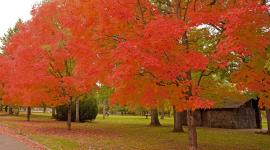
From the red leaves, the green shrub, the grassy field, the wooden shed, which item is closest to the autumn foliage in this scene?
the red leaves

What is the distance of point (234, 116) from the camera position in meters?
41.4

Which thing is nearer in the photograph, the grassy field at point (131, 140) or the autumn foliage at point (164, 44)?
the autumn foliage at point (164, 44)

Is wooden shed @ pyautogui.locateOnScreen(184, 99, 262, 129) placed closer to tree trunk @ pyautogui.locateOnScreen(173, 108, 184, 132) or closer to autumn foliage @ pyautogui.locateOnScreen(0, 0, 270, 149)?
tree trunk @ pyautogui.locateOnScreen(173, 108, 184, 132)

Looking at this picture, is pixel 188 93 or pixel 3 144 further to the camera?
pixel 3 144

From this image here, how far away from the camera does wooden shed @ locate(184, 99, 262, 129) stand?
4125 cm

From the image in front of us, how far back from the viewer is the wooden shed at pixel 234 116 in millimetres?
41250

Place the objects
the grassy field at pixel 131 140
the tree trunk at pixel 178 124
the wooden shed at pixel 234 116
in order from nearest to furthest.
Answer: the grassy field at pixel 131 140
the tree trunk at pixel 178 124
the wooden shed at pixel 234 116

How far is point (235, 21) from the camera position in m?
11.0

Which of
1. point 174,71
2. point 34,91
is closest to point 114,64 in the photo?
point 174,71

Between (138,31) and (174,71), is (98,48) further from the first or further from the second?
(174,71)

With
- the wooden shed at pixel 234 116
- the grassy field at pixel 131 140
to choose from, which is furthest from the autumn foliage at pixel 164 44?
the wooden shed at pixel 234 116

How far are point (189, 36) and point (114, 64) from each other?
4099 mm

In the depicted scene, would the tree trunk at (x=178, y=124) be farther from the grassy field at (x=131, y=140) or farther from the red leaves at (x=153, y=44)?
the red leaves at (x=153, y=44)

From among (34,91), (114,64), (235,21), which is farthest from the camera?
(34,91)
